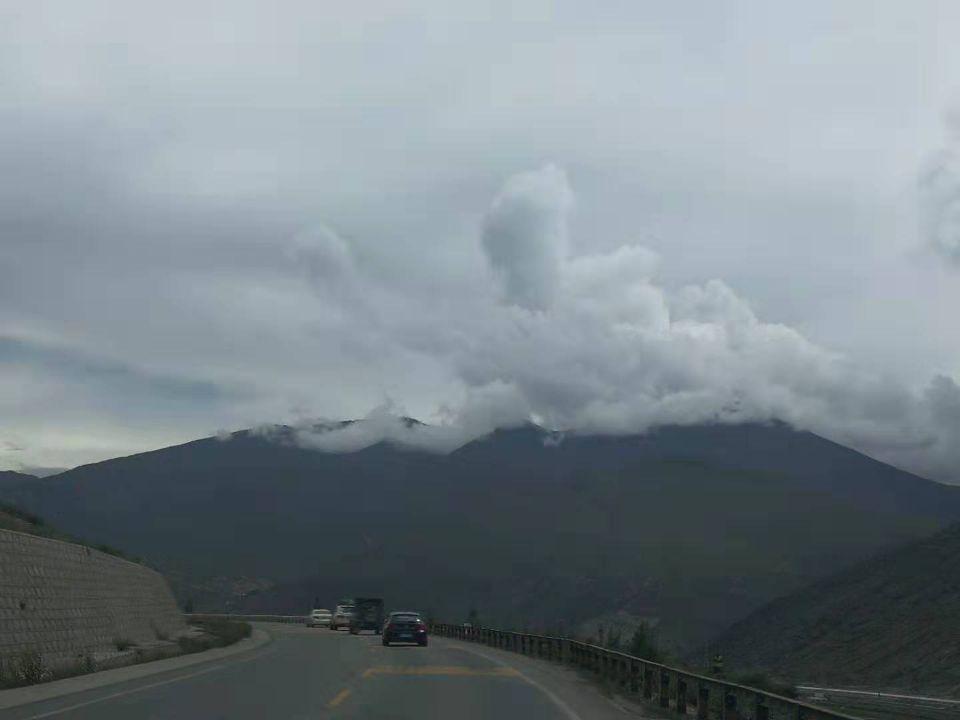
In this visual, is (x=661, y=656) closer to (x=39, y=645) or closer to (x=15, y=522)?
(x=39, y=645)

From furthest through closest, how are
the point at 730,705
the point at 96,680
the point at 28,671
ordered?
the point at 96,680 → the point at 28,671 → the point at 730,705

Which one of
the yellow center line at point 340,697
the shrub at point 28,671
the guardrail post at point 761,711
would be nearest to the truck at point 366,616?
the shrub at point 28,671

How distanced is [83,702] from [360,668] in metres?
11.4

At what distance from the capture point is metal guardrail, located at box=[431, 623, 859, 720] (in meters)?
15.7

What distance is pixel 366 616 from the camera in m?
77.1

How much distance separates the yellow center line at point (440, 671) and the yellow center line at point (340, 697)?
15.6 feet

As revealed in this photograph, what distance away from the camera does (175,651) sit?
38406mm

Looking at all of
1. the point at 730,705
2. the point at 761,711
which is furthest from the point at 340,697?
the point at 761,711

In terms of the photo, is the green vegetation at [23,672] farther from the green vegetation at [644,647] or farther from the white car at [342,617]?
the white car at [342,617]

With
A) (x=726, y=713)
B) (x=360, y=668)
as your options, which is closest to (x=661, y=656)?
(x=360, y=668)

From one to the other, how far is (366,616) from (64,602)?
44501 millimetres

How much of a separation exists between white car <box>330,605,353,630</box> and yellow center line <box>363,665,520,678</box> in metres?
45.0

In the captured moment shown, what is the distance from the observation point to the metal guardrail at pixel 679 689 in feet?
51.4

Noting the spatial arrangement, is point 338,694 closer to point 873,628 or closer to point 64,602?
point 64,602
